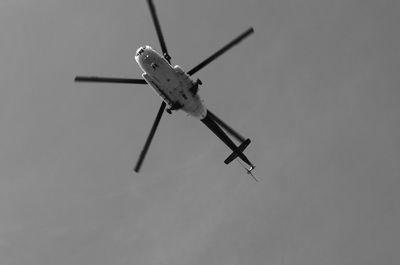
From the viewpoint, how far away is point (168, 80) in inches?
1827

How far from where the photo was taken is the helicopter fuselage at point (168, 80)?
45.8 metres

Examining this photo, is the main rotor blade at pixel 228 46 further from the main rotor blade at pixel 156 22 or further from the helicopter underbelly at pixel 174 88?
the main rotor blade at pixel 156 22

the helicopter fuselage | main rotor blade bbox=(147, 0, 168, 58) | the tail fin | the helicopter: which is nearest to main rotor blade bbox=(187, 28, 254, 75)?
the helicopter

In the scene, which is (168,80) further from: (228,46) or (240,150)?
(240,150)

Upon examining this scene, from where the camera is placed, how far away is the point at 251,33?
4297 cm

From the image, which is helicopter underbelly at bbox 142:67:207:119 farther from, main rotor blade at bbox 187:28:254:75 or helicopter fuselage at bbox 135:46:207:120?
main rotor blade at bbox 187:28:254:75

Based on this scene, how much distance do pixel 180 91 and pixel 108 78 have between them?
687cm

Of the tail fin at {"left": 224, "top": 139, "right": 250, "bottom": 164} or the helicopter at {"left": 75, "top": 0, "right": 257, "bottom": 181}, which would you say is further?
the tail fin at {"left": 224, "top": 139, "right": 250, "bottom": 164}

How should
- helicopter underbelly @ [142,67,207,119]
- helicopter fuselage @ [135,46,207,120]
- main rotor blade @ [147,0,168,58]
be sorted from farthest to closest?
helicopter underbelly @ [142,67,207,119]
helicopter fuselage @ [135,46,207,120]
main rotor blade @ [147,0,168,58]

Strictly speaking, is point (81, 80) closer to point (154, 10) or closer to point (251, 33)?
point (154, 10)

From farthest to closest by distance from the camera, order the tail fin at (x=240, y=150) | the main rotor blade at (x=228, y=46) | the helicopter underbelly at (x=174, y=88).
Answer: the tail fin at (x=240, y=150) < the helicopter underbelly at (x=174, y=88) < the main rotor blade at (x=228, y=46)

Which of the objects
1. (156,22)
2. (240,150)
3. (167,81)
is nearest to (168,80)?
(167,81)

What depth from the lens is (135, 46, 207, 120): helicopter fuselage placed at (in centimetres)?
4581

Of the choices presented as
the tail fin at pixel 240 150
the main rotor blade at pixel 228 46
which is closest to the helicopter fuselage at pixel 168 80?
the main rotor blade at pixel 228 46
